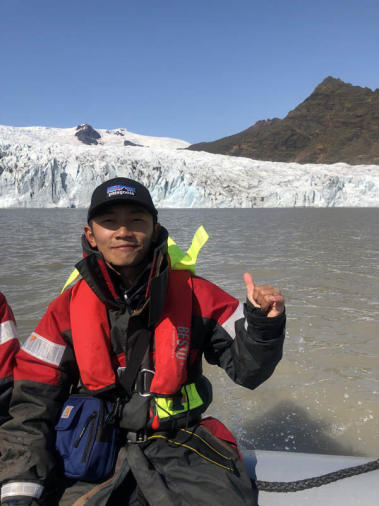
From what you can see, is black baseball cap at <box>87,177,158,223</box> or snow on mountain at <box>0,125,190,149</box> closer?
black baseball cap at <box>87,177,158,223</box>

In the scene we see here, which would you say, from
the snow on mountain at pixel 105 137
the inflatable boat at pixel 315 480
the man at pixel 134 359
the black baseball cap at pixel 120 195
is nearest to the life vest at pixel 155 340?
the man at pixel 134 359

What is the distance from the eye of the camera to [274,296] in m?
1.04

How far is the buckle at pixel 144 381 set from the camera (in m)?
1.17

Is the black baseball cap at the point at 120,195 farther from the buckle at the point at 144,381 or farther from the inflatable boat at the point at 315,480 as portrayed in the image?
the inflatable boat at the point at 315,480

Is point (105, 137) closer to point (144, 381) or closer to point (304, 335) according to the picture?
point (304, 335)

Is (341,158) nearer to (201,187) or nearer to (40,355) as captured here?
(201,187)

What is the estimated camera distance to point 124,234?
1170 mm

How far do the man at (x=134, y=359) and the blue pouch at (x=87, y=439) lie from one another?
1 cm

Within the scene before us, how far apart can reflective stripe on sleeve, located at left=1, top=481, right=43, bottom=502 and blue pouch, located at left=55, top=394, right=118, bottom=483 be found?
93 mm

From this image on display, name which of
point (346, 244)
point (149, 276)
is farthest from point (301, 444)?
point (346, 244)

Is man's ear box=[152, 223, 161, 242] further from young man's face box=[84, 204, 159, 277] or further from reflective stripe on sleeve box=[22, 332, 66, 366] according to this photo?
reflective stripe on sleeve box=[22, 332, 66, 366]

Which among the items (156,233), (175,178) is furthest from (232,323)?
(175,178)

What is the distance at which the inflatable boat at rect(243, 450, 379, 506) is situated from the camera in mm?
1116

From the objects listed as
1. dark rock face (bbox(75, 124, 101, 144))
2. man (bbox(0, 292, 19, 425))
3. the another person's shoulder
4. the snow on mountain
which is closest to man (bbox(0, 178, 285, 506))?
man (bbox(0, 292, 19, 425))
